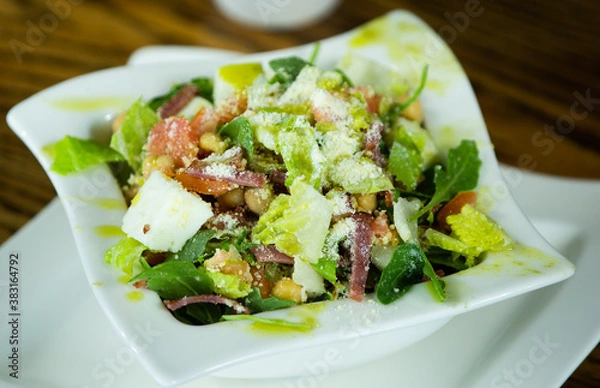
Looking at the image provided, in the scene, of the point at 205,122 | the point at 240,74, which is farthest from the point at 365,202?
the point at 240,74

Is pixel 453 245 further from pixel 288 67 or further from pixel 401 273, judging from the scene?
pixel 288 67

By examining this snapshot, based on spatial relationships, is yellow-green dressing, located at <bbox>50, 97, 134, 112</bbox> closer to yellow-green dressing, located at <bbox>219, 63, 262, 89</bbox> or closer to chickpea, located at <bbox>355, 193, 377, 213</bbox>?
yellow-green dressing, located at <bbox>219, 63, 262, 89</bbox>

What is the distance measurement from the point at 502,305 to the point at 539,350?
0.81 ft

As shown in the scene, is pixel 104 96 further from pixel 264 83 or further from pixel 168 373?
pixel 168 373

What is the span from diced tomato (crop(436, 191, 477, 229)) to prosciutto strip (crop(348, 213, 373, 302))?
291 millimetres

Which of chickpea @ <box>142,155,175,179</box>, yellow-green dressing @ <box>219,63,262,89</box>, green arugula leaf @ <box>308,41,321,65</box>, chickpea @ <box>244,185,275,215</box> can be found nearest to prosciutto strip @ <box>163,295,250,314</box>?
chickpea @ <box>244,185,275,215</box>

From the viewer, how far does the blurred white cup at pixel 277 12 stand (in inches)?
150

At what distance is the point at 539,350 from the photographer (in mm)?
2031

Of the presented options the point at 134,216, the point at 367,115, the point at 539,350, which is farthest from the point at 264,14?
the point at 539,350

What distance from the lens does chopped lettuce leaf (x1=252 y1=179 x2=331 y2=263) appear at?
1.87 meters

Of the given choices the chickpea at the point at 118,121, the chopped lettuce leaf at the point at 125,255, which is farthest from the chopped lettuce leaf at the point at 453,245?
the chickpea at the point at 118,121

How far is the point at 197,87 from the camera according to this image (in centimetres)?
256

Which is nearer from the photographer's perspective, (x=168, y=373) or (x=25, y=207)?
(x=168, y=373)

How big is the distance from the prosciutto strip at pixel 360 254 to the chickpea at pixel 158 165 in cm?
51
